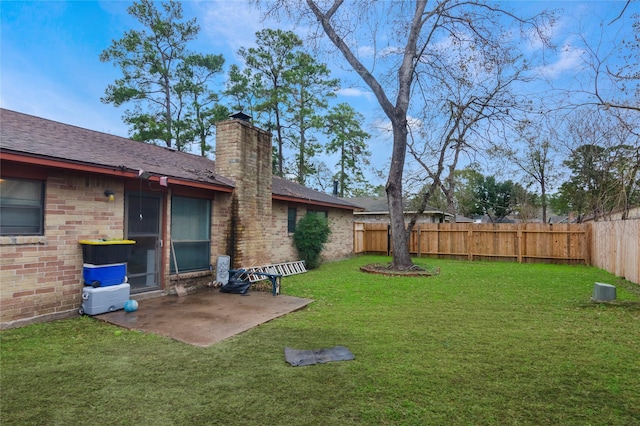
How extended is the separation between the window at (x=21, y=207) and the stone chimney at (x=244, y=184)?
3.84 metres

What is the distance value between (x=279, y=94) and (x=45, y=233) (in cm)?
1945

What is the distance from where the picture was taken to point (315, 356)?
150 inches

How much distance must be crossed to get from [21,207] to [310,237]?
7792mm

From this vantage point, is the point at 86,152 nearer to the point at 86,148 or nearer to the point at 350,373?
the point at 86,148

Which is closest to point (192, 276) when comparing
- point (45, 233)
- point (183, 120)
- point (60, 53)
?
point (45, 233)

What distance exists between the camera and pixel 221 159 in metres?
8.55

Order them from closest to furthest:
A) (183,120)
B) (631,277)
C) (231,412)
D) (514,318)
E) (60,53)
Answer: (231,412)
(514,318)
(631,277)
(60,53)
(183,120)

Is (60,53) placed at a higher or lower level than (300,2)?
lower

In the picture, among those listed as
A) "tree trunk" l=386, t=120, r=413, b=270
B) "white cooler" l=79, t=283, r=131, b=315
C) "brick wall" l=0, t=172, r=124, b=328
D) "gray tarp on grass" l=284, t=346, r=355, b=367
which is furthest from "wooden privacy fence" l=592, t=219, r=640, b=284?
"brick wall" l=0, t=172, r=124, b=328

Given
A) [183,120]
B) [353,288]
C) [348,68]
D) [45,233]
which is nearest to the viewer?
[45,233]

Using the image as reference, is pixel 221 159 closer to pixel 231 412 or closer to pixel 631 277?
pixel 231 412

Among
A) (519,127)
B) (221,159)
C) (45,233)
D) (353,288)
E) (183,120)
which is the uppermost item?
(183,120)

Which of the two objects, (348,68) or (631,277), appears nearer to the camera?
(631,277)

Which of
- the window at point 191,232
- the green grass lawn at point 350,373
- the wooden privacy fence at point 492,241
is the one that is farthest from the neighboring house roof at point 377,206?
the green grass lawn at point 350,373
